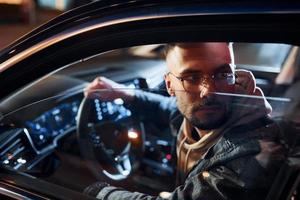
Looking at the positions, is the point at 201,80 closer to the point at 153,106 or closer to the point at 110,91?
the point at 110,91

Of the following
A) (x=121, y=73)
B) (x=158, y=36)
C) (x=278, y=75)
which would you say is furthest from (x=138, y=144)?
(x=158, y=36)

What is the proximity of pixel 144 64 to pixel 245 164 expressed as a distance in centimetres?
143

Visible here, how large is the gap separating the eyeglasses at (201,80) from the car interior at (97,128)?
8cm

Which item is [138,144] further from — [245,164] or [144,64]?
[245,164]

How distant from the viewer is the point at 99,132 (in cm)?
233

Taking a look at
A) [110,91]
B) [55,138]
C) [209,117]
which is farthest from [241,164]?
[55,138]

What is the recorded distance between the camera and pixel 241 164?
4.56 ft

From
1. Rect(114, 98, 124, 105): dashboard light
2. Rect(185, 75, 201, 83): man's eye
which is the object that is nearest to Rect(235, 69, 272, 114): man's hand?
Rect(185, 75, 201, 83): man's eye

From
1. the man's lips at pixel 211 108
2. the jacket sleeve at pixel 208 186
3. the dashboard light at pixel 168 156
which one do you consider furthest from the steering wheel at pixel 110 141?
the man's lips at pixel 211 108

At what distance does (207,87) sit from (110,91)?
538mm

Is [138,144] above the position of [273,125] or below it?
below

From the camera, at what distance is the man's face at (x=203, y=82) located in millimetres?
1363

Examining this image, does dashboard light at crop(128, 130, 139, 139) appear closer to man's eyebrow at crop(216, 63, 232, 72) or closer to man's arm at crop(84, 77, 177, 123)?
man's arm at crop(84, 77, 177, 123)

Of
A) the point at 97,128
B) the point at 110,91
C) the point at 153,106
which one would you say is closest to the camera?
the point at 110,91
